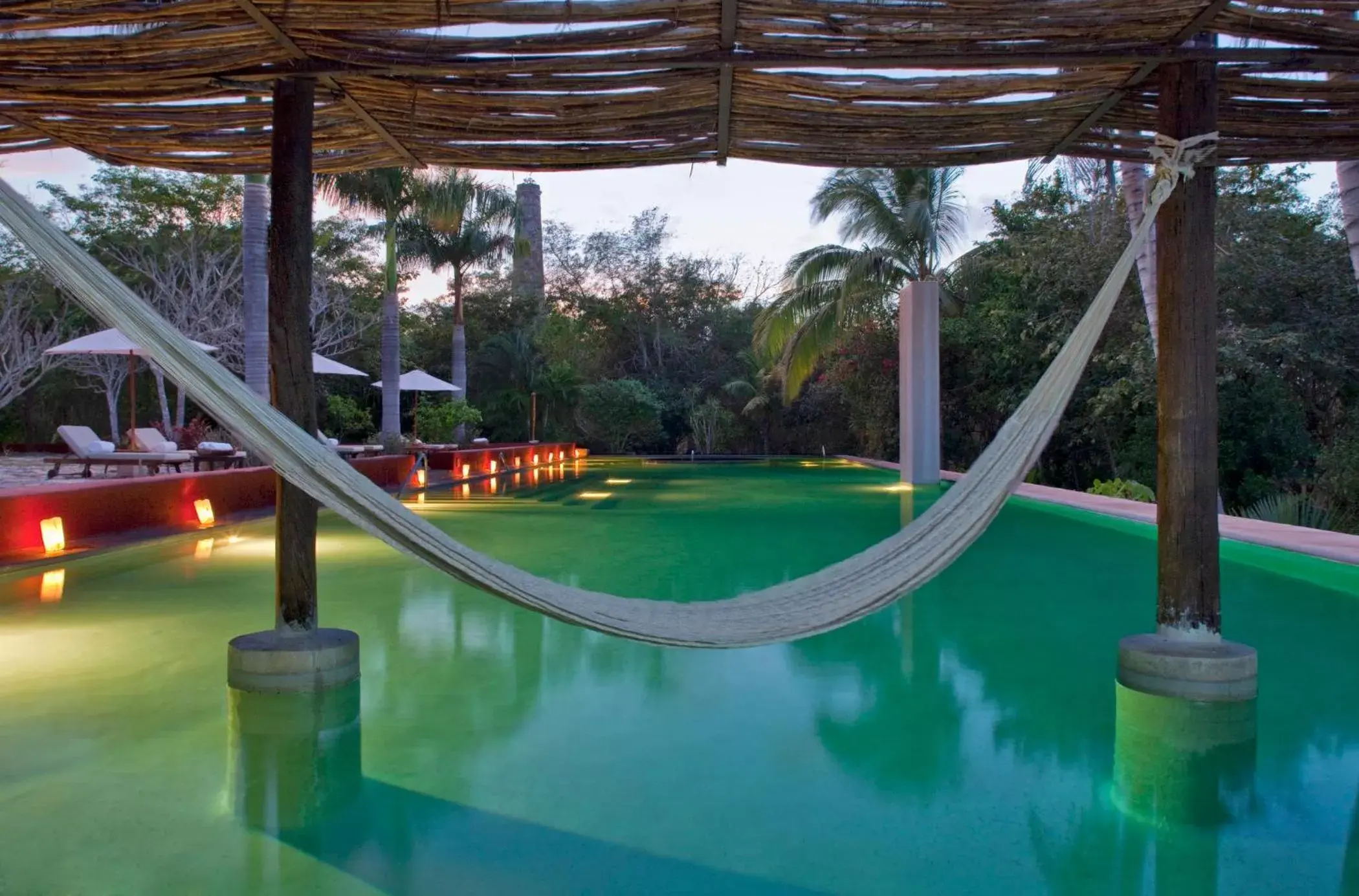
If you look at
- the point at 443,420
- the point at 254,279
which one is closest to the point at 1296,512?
the point at 254,279

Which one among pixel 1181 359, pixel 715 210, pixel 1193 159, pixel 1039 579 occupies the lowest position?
pixel 1039 579

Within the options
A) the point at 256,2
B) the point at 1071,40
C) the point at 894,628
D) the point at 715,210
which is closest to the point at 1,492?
the point at 256,2

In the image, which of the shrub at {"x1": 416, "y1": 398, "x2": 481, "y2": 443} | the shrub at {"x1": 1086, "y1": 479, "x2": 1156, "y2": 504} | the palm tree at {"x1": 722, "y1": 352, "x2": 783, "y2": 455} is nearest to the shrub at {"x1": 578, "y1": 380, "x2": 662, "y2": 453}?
the palm tree at {"x1": 722, "y1": 352, "x2": 783, "y2": 455}

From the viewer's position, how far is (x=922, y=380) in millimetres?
10242

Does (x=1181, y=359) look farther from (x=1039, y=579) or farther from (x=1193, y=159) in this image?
(x=1039, y=579)

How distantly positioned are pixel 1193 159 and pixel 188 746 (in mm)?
2765

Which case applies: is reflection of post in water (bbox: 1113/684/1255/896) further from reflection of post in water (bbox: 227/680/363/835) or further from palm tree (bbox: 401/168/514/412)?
palm tree (bbox: 401/168/514/412)

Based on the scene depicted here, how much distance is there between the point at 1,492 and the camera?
4.74 m

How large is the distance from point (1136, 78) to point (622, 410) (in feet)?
49.4

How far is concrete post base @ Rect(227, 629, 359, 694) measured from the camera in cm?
258

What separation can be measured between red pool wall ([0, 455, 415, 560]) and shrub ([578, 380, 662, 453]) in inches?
407

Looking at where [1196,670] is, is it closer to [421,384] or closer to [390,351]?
[390,351]

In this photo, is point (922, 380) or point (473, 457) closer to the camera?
point (922, 380)

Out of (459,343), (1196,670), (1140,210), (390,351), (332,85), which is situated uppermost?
(1140,210)
